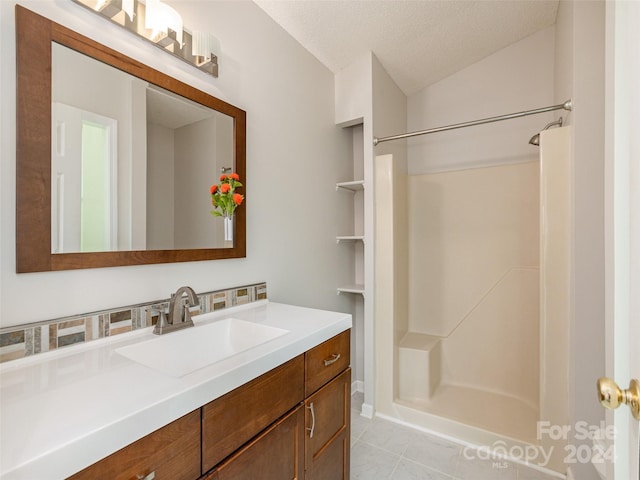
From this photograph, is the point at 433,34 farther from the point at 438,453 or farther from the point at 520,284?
the point at 438,453

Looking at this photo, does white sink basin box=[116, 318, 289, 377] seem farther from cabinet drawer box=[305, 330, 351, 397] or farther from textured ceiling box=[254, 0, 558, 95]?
textured ceiling box=[254, 0, 558, 95]

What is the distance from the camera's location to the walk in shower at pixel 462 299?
210cm

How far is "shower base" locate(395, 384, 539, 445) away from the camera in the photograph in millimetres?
1889

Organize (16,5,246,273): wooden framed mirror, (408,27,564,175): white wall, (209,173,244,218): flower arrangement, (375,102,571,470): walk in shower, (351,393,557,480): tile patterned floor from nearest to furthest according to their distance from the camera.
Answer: (16,5,246,273): wooden framed mirror → (209,173,244,218): flower arrangement → (351,393,557,480): tile patterned floor → (375,102,571,470): walk in shower → (408,27,564,175): white wall

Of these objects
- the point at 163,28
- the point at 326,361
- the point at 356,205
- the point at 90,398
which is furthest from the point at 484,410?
the point at 163,28

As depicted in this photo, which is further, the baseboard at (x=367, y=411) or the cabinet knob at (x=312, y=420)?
the baseboard at (x=367, y=411)

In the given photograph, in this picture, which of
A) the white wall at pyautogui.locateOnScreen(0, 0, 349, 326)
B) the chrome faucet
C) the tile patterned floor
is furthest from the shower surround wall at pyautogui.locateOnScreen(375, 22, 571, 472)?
the chrome faucet

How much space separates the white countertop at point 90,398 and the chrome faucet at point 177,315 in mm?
84

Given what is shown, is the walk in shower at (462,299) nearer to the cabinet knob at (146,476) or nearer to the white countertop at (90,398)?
the white countertop at (90,398)

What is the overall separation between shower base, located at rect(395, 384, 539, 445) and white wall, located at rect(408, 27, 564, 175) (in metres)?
1.83

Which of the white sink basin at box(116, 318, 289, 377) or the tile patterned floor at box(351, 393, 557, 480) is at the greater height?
the white sink basin at box(116, 318, 289, 377)

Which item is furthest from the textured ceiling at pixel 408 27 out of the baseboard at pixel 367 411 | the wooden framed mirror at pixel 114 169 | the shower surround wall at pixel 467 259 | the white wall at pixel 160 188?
the baseboard at pixel 367 411

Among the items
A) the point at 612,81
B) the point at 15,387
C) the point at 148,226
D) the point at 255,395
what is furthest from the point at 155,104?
the point at 612,81

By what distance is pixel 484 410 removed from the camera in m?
2.12
